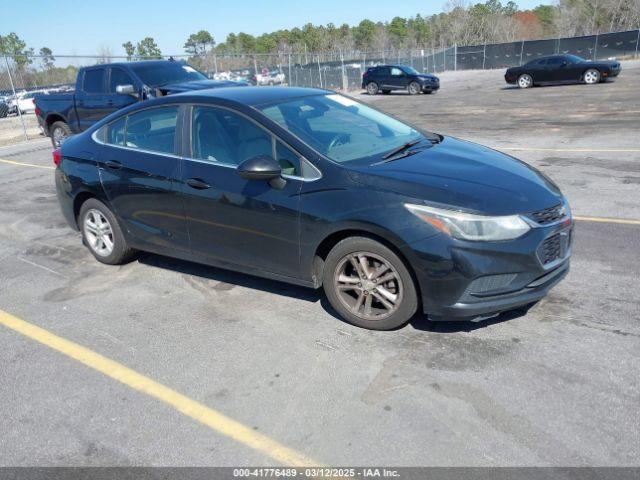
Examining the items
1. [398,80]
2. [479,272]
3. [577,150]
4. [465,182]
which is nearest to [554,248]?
[479,272]

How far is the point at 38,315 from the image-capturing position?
15.4 feet

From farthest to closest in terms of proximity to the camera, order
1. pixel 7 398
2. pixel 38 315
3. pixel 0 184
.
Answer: pixel 0 184 < pixel 38 315 < pixel 7 398

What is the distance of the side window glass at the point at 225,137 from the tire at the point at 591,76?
2498 cm

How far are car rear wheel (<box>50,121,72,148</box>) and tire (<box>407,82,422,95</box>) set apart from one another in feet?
61.9

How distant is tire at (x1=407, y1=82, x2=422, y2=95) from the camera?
27.8 meters

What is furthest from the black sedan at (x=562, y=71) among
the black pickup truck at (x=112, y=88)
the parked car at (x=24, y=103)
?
the parked car at (x=24, y=103)

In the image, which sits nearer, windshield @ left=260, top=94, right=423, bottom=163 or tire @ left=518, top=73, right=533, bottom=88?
windshield @ left=260, top=94, right=423, bottom=163

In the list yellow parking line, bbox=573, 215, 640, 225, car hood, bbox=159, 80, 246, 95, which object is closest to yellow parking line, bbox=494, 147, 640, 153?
yellow parking line, bbox=573, 215, 640, 225

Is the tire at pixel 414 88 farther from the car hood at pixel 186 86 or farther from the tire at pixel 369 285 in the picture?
the tire at pixel 369 285

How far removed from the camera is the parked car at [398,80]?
27734 millimetres

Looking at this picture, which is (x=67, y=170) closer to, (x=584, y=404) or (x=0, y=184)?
(x=584, y=404)

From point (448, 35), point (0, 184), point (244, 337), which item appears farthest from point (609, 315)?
point (448, 35)

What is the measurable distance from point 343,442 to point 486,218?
1.63 metres

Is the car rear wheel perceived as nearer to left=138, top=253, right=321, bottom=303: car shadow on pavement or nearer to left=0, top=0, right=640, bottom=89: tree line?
left=138, top=253, right=321, bottom=303: car shadow on pavement
